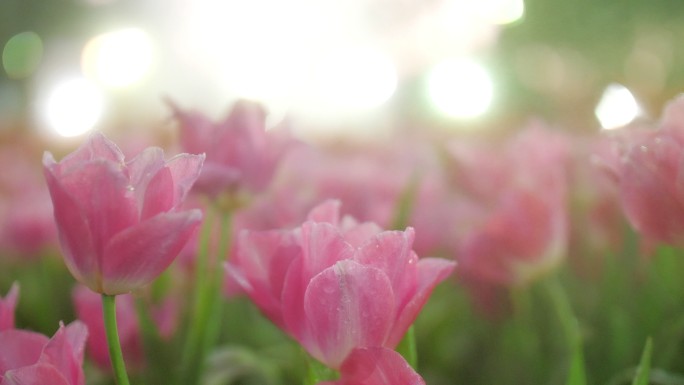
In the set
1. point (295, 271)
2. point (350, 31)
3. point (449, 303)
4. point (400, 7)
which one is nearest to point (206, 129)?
point (295, 271)

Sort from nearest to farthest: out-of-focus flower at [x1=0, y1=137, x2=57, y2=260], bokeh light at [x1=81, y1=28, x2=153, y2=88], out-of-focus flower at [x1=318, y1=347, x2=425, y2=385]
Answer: out-of-focus flower at [x1=318, y1=347, x2=425, y2=385] → out-of-focus flower at [x1=0, y1=137, x2=57, y2=260] → bokeh light at [x1=81, y1=28, x2=153, y2=88]

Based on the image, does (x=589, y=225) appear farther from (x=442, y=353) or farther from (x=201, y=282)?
(x=201, y=282)

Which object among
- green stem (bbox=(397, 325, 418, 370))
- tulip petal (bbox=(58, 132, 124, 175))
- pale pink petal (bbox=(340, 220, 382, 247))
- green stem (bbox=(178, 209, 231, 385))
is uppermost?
tulip petal (bbox=(58, 132, 124, 175))

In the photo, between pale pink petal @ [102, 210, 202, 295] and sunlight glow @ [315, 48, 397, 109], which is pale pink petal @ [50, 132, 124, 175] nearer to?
pale pink petal @ [102, 210, 202, 295]

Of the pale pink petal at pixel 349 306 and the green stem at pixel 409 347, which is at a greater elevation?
→ the pale pink petal at pixel 349 306

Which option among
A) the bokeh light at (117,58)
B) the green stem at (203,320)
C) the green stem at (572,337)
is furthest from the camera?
the bokeh light at (117,58)

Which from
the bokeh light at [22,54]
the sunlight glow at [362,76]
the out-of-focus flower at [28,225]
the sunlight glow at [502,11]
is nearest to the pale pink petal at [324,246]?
the out-of-focus flower at [28,225]

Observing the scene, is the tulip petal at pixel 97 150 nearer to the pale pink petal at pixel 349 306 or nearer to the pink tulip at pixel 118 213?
the pink tulip at pixel 118 213

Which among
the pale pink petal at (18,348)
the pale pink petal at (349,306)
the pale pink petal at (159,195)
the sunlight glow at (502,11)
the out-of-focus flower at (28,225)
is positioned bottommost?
the out-of-focus flower at (28,225)

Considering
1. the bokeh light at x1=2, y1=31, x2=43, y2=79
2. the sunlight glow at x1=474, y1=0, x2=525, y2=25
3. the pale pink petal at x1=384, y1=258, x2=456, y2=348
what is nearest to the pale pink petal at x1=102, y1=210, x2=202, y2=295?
the pale pink petal at x1=384, y1=258, x2=456, y2=348
